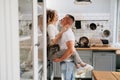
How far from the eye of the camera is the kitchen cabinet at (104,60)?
4.52m

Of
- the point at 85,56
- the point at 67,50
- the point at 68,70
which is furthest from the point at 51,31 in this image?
the point at 85,56

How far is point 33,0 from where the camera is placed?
2.32 meters

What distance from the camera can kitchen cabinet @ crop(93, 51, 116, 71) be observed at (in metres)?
4.52

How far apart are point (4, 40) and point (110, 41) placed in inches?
166

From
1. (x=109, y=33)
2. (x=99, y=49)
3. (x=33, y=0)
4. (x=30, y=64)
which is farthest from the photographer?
(x=109, y=33)

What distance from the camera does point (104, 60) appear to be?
4.55m

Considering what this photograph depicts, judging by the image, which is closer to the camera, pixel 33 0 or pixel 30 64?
pixel 33 0

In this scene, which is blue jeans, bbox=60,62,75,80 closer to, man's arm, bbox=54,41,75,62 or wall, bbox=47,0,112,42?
man's arm, bbox=54,41,75,62

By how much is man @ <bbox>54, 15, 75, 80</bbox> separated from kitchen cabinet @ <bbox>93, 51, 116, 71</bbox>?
1.03 metres

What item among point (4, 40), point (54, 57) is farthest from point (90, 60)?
point (4, 40)

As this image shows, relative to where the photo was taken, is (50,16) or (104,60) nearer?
(50,16)

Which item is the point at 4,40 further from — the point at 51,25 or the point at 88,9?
the point at 88,9

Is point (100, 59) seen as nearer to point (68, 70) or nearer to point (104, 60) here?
point (104, 60)

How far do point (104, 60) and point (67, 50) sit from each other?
4.42 ft
